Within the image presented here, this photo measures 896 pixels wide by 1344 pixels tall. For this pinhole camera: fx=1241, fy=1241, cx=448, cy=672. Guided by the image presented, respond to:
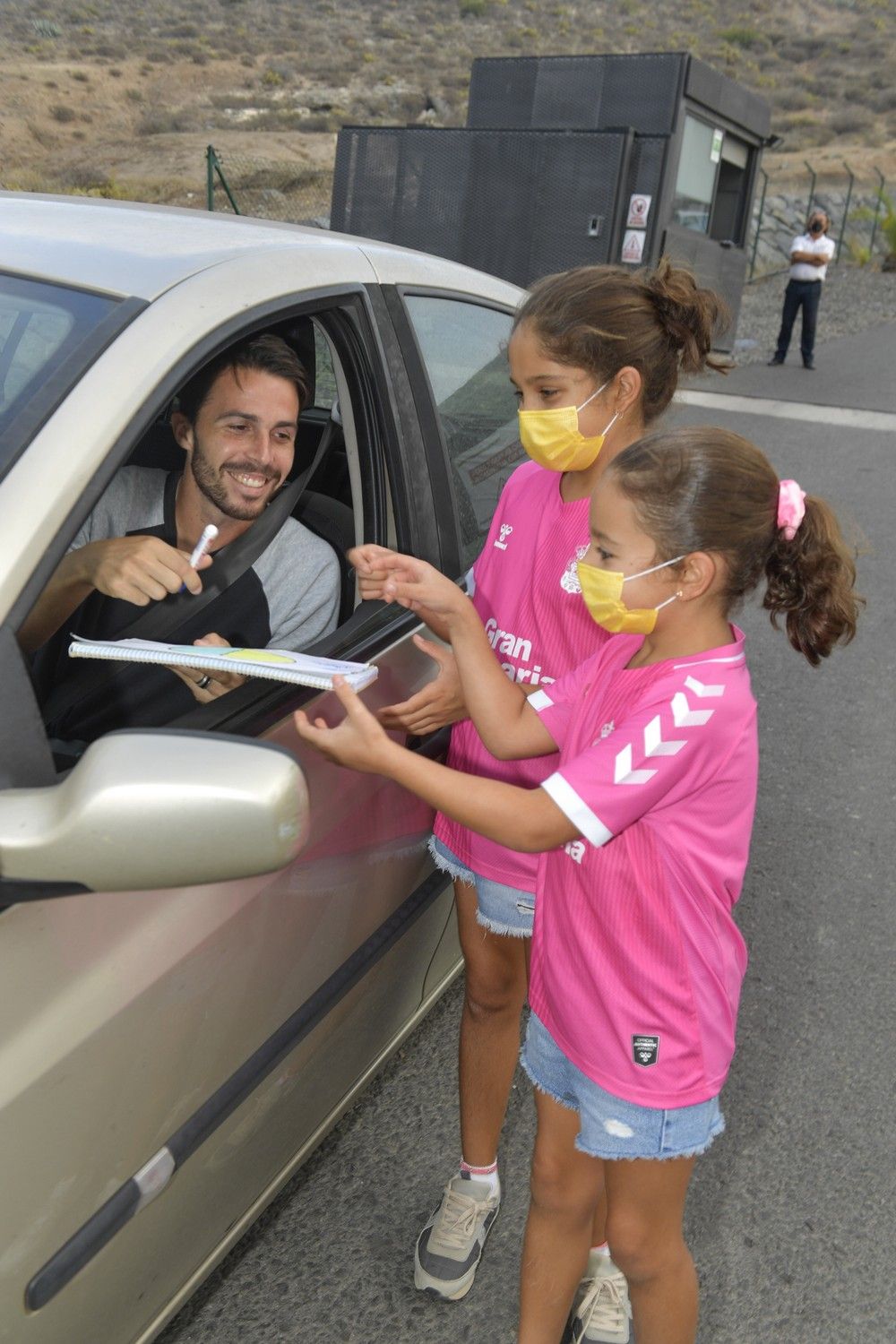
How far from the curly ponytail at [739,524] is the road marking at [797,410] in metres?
9.31

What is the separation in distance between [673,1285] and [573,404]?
52.2 inches

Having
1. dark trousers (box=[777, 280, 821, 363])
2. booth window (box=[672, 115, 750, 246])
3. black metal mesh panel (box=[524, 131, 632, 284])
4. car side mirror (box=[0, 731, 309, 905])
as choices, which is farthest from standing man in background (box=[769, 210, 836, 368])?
car side mirror (box=[0, 731, 309, 905])

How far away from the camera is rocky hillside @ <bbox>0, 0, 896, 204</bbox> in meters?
31.2

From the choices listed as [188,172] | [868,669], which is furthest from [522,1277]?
[188,172]

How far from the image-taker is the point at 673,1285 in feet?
5.94

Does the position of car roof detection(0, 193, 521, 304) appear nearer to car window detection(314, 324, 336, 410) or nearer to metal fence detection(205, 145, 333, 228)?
car window detection(314, 324, 336, 410)

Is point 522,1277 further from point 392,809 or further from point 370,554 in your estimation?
point 370,554

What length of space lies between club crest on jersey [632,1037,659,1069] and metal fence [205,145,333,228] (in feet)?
49.4

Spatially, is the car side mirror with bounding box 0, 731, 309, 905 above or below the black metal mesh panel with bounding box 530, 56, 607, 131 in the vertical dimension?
below

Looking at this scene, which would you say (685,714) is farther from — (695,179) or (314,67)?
(314,67)

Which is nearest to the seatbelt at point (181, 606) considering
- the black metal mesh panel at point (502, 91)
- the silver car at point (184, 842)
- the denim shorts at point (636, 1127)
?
the silver car at point (184, 842)

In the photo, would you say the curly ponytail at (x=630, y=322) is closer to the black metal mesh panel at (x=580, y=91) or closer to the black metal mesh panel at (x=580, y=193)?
the black metal mesh panel at (x=580, y=193)

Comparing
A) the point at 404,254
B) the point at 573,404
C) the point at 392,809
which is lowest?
the point at 392,809

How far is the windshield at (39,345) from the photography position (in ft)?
4.85
